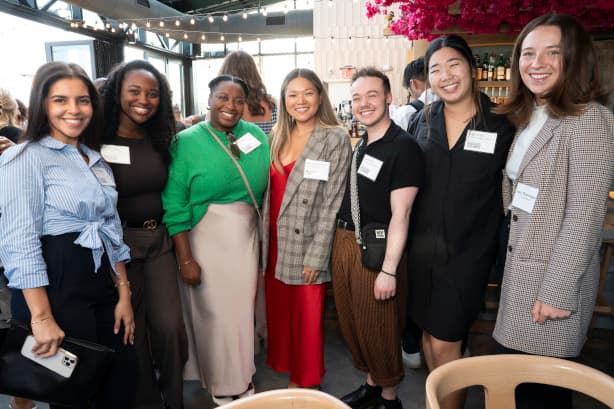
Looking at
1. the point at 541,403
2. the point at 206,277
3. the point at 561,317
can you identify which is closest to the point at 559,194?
the point at 561,317

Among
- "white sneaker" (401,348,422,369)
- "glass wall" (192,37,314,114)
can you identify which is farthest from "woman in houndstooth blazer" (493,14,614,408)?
"glass wall" (192,37,314,114)

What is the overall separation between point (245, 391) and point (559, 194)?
181cm

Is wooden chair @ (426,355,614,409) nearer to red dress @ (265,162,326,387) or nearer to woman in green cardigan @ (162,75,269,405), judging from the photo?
red dress @ (265,162,326,387)

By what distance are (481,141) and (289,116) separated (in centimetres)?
93

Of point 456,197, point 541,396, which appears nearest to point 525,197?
point 456,197

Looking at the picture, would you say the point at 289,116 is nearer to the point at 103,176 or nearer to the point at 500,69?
the point at 103,176

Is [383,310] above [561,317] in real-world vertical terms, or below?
below

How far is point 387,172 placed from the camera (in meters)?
1.78

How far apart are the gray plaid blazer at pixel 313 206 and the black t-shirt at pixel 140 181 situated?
22.8 inches

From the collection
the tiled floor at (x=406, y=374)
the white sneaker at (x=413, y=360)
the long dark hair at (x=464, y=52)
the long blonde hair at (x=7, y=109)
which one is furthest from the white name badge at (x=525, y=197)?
the long blonde hair at (x=7, y=109)

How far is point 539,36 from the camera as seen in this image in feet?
4.75

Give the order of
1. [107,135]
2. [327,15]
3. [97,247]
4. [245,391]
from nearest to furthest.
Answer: [97,247] < [107,135] < [245,391] < [327,15]

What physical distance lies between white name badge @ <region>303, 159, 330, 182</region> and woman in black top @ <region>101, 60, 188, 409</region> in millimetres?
650

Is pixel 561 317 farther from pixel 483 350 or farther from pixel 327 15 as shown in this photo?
pixel 327 15
